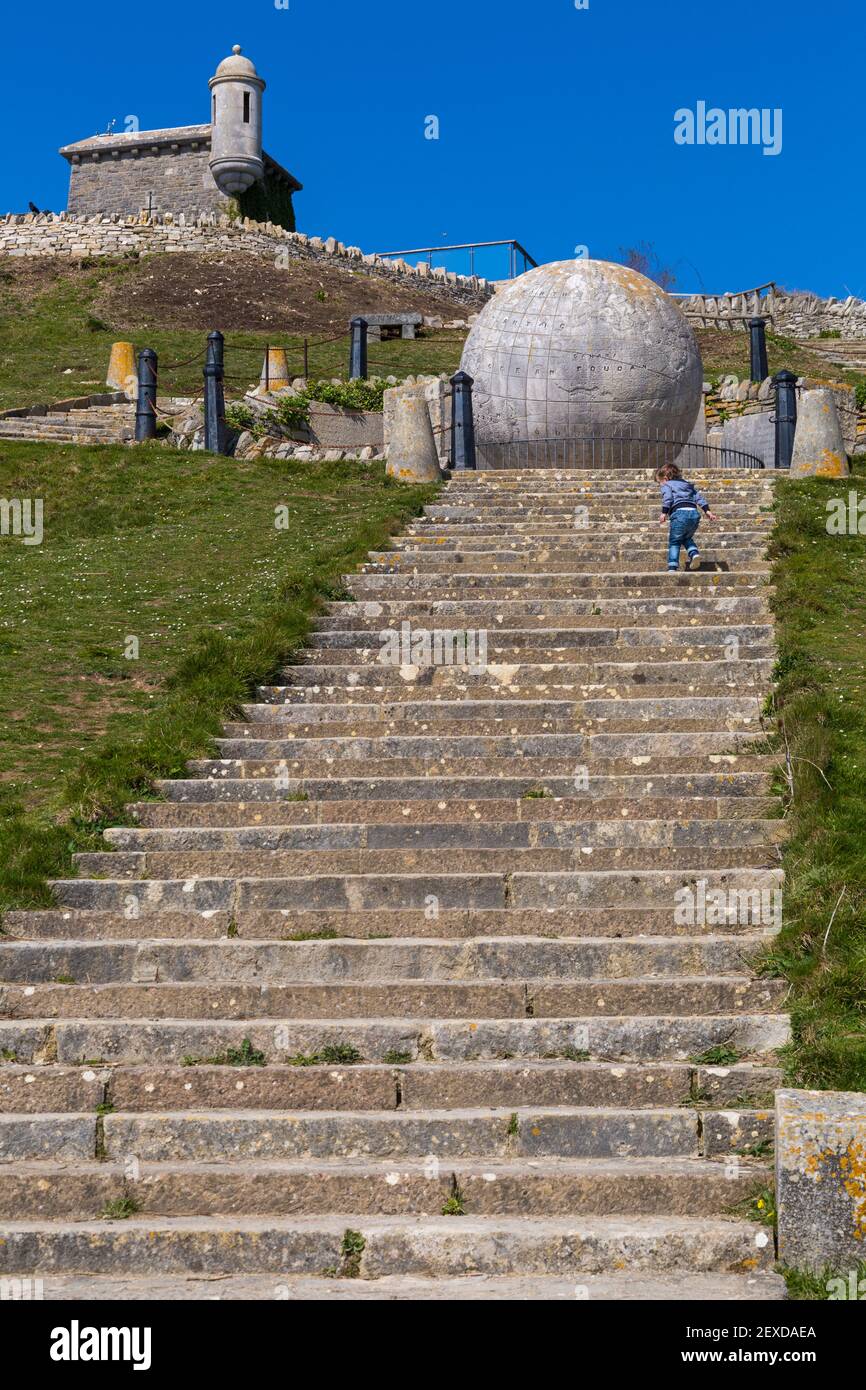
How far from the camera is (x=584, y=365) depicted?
18875mm

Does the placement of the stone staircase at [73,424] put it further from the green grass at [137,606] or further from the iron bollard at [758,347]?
the iron bollard at [758,347]

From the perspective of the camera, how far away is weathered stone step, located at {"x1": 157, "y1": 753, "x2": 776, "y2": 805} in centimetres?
886

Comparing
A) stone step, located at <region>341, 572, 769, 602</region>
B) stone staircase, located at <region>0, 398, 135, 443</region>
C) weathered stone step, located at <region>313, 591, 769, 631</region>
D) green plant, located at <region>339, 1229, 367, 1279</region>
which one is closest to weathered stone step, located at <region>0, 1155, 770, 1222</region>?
green plant, located at <region>339, 1229, 367, 1279</region>

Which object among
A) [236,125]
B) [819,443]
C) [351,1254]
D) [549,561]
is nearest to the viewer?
[351,1254]

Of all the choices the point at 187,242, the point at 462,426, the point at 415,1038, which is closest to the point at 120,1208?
the point at 415,1038

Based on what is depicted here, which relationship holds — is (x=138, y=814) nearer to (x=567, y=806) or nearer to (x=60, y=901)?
(x=60, y=901)

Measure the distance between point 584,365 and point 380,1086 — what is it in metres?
13.7

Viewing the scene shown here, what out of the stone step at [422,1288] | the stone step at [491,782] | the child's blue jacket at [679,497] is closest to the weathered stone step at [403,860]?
the stone step at [491,782]

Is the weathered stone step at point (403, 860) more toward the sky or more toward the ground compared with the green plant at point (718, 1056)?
more toward the sky

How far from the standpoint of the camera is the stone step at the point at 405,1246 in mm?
5516

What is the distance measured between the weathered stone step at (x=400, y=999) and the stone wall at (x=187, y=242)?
4244 cm

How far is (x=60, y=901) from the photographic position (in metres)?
8.02

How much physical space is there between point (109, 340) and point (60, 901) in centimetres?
3026

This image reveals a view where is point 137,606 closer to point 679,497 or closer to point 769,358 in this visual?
point 679,497
